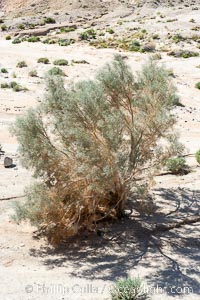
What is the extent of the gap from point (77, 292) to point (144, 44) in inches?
1638

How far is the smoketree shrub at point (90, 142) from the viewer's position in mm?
11406

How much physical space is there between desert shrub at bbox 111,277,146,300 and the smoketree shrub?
8.87 ft

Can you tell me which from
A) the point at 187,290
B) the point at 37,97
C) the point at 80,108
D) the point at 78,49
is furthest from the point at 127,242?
the point at 78,49

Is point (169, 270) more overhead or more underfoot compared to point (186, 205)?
more overhead

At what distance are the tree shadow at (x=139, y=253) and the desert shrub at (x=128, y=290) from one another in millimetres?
617

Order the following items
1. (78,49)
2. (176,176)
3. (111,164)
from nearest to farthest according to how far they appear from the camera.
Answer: (111,164)
(176,176)
(78,49)

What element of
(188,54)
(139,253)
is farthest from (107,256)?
(188,54)

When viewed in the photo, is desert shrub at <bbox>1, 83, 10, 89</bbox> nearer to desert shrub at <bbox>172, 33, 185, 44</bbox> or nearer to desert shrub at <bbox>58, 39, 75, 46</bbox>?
desert shrub at <bbox>58, 39, 75, 46</bbox>

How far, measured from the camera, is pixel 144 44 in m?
48.6

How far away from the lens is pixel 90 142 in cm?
1136

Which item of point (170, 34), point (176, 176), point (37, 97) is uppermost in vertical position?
point (176, 176)

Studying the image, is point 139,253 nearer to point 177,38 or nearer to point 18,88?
point 18,88

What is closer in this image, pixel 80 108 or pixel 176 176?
pixel 80 108

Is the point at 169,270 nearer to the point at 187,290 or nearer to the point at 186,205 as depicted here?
the point at 187,290
